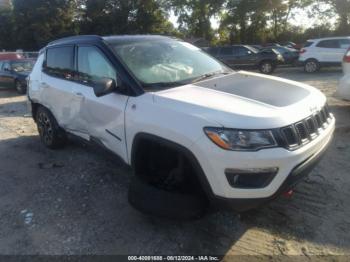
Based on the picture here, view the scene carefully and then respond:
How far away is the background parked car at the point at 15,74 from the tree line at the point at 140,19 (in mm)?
24244

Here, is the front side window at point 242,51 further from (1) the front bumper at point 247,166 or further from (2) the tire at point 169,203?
(1) the front bumper at point 247,166

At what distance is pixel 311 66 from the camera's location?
1802 centimetres

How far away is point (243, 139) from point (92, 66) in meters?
2.35

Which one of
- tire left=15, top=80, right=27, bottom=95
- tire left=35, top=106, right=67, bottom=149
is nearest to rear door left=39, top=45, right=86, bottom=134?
tire left=35, top=106, right=67, bottom=149

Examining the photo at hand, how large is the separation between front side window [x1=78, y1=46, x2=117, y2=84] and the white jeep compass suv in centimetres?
1

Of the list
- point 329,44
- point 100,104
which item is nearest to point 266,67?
point 329,44

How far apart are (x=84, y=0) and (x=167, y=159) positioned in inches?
1724

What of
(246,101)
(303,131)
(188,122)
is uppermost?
(246,101)

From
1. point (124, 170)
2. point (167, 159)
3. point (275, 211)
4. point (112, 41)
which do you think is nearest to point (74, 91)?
point (112, 41)

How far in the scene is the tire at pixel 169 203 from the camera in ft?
11.1

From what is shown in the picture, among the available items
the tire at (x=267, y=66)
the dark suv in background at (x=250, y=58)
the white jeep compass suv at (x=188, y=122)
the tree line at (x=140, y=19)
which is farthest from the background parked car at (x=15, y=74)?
the tree line at (x=140, y=19)

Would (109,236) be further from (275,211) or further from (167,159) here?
(275,211)

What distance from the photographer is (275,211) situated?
3.95 metres

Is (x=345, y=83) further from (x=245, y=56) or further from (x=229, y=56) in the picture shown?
(x=229, y=56)
